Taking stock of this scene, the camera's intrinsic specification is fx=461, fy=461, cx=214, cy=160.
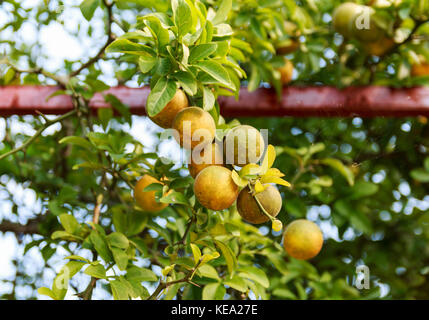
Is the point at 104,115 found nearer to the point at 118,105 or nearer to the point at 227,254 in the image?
the point at 118,105

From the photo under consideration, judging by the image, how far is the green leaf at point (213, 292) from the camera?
99 centimetres

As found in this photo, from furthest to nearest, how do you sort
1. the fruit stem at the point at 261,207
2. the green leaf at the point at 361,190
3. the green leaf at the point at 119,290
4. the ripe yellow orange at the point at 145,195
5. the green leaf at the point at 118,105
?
the green leaf at the point at 361,190 → the green leaf at the point at 118,105 → the ripe yellow orange at the point at 145,195 → the green leaf at the point at 119,290 → the fruit stem at the point at 261,207

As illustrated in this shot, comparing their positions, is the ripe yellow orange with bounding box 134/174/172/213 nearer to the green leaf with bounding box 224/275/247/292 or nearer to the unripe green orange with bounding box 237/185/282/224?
the green leaf with bounding box 224/275/247/292

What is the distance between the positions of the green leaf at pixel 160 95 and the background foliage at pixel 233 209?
0.07 ft

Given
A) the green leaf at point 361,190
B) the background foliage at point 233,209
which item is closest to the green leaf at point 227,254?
the background foliage at point 233,209

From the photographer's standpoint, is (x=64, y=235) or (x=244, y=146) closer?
(x=244, y=146)

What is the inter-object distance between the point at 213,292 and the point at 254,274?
0.10 m

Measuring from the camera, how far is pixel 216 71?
0.77m

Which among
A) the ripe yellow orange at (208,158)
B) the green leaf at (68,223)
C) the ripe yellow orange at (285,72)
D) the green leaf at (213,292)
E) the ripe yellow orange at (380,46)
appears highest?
the ripe yellow orange at (380,46)

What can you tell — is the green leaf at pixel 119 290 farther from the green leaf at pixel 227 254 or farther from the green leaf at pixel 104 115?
the green leaf at pixel 104 115

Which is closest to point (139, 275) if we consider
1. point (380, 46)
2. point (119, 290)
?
point (119, 290)

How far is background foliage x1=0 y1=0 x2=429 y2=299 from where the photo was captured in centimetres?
92

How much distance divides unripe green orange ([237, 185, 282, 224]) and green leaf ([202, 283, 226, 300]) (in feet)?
1.00

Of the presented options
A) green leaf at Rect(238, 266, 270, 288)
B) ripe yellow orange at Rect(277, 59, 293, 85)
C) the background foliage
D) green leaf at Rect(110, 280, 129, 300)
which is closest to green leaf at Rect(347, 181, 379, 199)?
the background foliage
